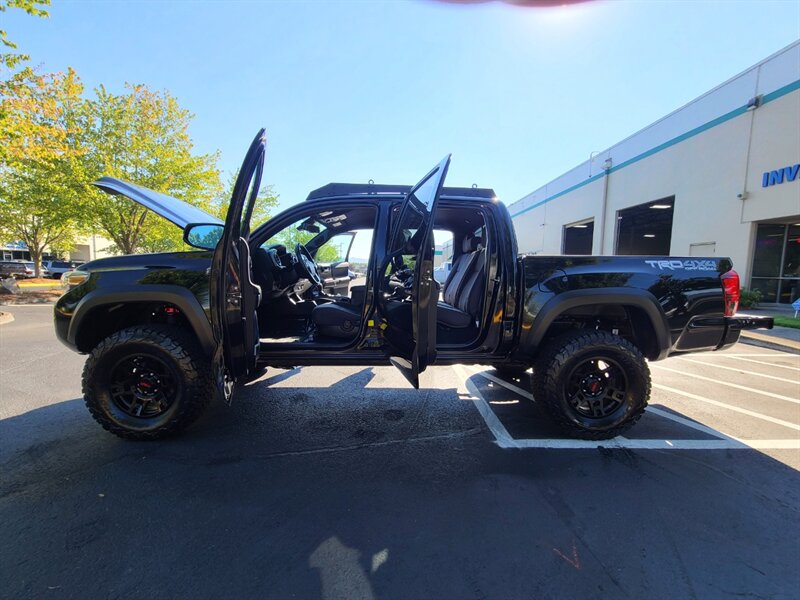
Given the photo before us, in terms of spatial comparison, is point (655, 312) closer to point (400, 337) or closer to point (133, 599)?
point (400, 337)

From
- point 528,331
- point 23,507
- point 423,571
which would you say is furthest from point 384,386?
point 23,507

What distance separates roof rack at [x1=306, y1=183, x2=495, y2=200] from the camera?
3.47 metres

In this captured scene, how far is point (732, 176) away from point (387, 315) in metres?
15.6

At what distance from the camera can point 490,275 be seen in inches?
131

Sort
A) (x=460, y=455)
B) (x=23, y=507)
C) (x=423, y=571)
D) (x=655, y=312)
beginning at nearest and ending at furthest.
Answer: (x=423, y=571) < (x=23, y=507) < (x=460, y=455) < (x=655, y=312)

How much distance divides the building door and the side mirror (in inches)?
641

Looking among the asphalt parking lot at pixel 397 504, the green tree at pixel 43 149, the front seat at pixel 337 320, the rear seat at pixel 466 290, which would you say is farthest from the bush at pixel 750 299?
the green tree at pixel 43 149

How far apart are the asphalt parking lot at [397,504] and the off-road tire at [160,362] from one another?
0.57ft

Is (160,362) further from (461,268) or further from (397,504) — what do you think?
(461,268)

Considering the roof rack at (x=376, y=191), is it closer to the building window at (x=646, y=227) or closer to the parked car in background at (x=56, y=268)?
the building window at (x=646, y=227)

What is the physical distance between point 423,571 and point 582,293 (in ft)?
7.63

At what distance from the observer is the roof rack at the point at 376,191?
11.4ft

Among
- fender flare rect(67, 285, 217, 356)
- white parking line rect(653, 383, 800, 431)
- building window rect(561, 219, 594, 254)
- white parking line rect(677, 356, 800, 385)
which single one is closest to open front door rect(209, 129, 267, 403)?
fender flare rect(67, 285, 217, 356)

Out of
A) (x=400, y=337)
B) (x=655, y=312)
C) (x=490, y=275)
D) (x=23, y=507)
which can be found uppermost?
(x=490, y=275)
